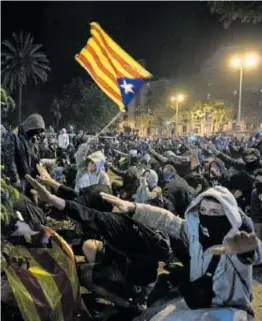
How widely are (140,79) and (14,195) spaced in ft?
13.8

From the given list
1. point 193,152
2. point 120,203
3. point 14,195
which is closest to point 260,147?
point 193,152

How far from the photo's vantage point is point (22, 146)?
16.9ft

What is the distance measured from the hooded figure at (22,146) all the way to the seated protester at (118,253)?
74.9 inches

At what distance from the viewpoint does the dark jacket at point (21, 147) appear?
502cm

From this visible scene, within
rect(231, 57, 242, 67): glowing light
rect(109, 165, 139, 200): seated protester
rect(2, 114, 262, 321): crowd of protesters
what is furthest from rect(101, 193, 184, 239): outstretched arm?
rect(109, 165, 139, 200): seated protester

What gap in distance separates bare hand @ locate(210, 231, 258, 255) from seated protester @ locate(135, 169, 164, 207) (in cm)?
277

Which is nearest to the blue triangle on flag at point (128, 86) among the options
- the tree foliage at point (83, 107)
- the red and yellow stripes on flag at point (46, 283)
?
the red and yellow stripes on flag at point (46, 283)

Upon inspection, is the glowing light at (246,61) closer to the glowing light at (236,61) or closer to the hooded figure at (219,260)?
the glowing light at (236,61)

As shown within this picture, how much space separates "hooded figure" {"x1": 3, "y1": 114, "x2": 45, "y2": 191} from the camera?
16.5 feet

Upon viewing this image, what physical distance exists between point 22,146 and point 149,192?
1.66 m

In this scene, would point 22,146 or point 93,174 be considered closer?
point 22,146

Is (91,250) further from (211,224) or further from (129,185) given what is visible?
(129,185)

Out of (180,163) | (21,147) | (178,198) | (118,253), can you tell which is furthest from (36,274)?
(180,163)

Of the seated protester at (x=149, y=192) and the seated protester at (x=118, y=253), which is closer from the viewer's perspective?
the seated protester at (x=118, y=253)
